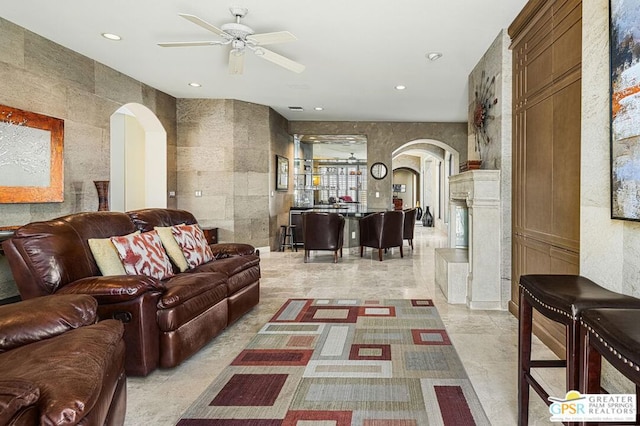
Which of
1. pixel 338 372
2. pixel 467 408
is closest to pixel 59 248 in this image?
pixel 338 372

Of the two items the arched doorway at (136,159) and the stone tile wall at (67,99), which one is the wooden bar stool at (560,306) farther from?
the arched doorway at (136,159)

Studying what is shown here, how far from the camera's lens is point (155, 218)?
140 inches

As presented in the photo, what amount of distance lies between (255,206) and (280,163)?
130 cm

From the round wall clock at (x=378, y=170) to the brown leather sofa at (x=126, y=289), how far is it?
624 centimetres

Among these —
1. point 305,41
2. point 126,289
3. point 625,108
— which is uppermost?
point 305,41

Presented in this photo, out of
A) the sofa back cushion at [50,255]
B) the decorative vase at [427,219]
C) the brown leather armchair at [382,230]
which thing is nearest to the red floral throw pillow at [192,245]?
the sofa back cushion at [50,255]

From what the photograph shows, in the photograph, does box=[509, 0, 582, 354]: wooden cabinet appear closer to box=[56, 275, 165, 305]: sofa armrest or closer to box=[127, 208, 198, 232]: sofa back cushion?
box=[56, 275, 165, 305]: sofa armrest

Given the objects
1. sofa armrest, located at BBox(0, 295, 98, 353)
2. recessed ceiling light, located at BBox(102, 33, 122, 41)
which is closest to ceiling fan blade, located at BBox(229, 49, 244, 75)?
recessed ceiling light, located at BBox(102, 33, 122, 41)

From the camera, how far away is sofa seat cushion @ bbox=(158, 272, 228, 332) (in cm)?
239

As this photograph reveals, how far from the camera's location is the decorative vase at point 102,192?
15.2 ft

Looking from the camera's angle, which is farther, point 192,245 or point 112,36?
point 112,36

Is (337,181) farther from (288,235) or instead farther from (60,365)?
(60,365)

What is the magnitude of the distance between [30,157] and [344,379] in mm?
3700

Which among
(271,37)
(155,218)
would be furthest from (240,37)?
(155,218)
